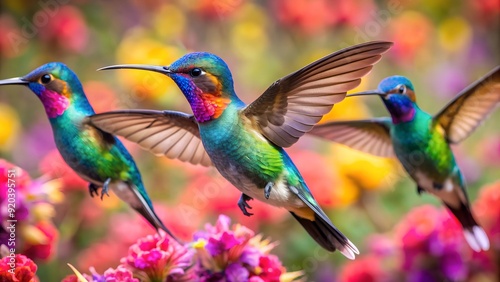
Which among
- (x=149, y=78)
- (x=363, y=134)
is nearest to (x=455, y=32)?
(x=149, y=78)

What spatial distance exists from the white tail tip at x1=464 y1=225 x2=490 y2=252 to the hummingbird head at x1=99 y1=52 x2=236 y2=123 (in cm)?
42

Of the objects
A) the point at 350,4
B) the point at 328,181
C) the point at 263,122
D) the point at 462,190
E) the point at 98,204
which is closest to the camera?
the point at 263,122

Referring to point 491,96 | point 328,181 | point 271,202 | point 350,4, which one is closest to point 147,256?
point 271,202

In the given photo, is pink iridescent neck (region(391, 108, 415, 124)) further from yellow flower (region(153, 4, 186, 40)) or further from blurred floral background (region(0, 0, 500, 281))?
yellow flower (region(153, 4, 186, 40))

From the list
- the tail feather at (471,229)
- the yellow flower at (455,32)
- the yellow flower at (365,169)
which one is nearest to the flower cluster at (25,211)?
the tail feather at (471,229)

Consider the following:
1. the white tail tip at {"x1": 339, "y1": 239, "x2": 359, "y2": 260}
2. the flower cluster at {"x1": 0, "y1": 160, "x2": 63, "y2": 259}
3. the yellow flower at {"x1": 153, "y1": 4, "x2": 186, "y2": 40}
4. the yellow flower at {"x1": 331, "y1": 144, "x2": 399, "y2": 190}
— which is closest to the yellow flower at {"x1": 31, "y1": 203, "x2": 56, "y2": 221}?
the flower cluster at {"x1": 0, "y1": 160, "x2": 63, "y2": 259}

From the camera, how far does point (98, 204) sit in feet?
5.25

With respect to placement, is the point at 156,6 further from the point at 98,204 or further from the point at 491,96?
the point at 491,96

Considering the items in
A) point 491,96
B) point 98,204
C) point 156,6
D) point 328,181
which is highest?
point 491,96

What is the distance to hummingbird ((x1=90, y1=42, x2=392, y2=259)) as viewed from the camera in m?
0.65

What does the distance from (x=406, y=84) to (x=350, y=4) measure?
144 cm

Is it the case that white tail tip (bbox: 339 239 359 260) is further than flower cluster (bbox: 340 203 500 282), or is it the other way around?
flower cluster (bbox: 340 203 500 282)

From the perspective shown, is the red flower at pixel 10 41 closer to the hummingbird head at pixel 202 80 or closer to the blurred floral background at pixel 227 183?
the blurred floral background at pixel 227 183

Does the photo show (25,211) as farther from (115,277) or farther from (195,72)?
(195,72)
